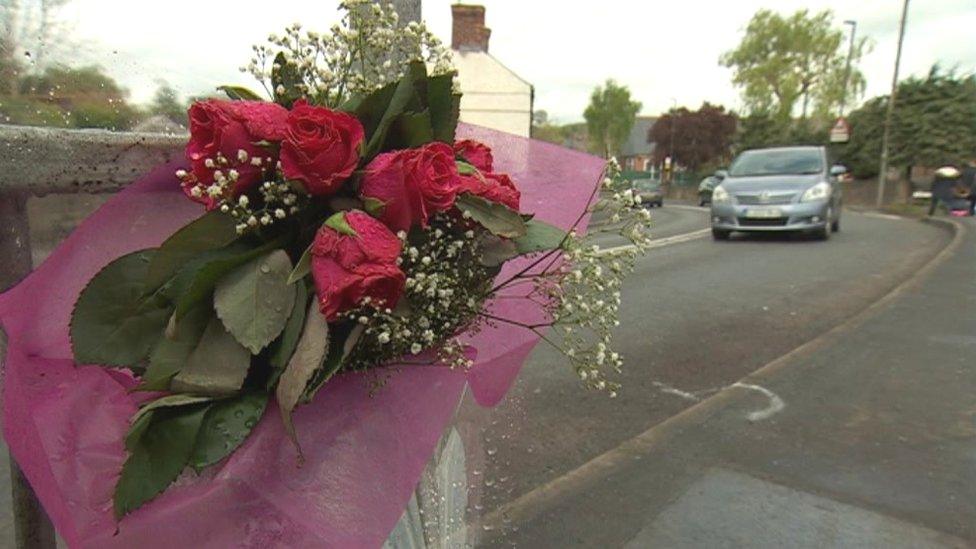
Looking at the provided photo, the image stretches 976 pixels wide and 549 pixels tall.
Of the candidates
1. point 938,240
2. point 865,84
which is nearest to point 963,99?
point 938,240

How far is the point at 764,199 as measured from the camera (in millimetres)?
12133

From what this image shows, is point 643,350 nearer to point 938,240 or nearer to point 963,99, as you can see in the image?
point 938,240

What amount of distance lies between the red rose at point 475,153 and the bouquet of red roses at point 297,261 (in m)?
0.03

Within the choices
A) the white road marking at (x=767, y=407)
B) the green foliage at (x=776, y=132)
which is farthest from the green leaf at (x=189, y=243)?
the green foliage at (x=776, y=132)

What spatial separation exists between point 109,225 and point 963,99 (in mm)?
32919

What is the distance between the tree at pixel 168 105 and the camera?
1.55 metres

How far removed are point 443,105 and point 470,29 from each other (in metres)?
27.5

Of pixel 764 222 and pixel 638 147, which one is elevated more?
pixel 638 147

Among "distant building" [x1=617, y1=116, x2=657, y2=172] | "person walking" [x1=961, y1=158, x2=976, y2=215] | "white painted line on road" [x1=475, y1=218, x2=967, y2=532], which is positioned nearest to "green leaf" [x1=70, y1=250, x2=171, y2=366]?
"white painted line on road" [x1=475, y1=218, x2=967, y2=532]

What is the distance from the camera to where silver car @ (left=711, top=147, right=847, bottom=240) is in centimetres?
1201

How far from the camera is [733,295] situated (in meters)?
7.84

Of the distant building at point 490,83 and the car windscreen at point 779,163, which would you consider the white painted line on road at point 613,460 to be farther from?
the distant building at point 490,83

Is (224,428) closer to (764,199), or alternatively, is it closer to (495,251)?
(495,251)

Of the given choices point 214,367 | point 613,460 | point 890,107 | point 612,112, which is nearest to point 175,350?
point 214,367
